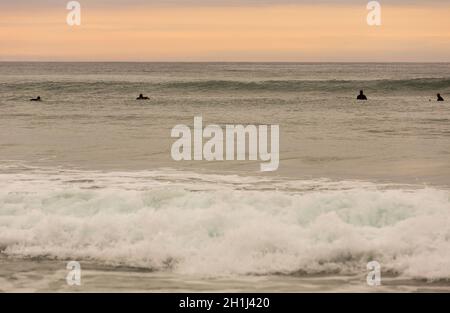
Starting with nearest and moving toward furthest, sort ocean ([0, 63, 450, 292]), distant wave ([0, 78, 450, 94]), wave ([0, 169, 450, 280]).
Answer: ocean ([0, 63, 450, 292])
wave ([0, 169, 450, 280])
distant wave ([0, 78, 450, 94])

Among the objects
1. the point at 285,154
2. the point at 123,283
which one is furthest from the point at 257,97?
the point at 123,283

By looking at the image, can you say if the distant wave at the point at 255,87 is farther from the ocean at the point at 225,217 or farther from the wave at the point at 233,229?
the wave at the point at 233,229

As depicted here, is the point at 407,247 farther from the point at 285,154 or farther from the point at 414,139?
the point at 414,139

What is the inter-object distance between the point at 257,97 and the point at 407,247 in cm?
4182

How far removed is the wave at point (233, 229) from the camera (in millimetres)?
9383

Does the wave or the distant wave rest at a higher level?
the distant wave

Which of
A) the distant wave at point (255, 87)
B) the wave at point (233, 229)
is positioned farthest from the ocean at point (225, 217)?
the distant wave at point (255, 87)

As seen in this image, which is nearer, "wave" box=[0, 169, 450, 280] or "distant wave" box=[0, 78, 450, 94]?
"wave" box=[0, 169, 450, 280]

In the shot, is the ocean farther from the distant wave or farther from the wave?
the distant wave

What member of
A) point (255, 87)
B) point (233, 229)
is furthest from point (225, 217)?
point (255, 87)

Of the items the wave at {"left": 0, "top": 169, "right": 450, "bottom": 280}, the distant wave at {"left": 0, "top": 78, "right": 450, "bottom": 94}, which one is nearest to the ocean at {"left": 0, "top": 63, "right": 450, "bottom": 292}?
the wave at {"left": 0, "top": 169, "right": 450, "bottom": 280}

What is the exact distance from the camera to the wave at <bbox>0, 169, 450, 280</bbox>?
9.38m

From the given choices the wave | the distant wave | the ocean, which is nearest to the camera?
the ocean

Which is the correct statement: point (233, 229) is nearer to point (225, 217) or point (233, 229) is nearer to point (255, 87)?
point (225, 217)
